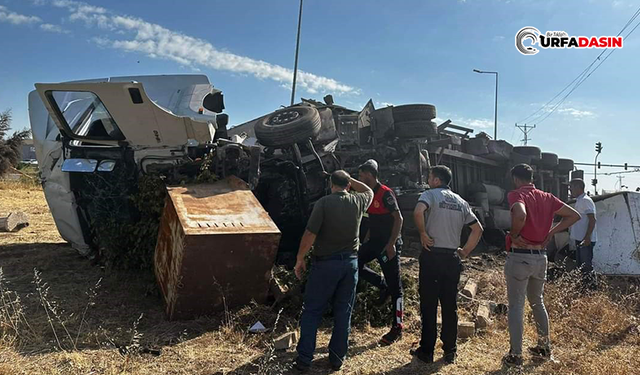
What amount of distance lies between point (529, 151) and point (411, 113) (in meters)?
6.46

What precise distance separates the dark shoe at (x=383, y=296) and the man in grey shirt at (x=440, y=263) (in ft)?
2.27

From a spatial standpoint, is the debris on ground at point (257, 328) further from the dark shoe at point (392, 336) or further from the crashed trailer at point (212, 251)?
the dark shoe at point (392, 336)

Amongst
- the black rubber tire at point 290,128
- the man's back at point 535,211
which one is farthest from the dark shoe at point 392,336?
the black rubber tire at point 290,128

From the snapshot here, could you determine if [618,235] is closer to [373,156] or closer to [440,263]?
[373,156]

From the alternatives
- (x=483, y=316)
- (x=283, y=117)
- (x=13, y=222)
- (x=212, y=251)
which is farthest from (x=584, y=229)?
(x=13, y=222)

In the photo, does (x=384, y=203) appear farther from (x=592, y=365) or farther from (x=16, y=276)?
(x=16, y=276)

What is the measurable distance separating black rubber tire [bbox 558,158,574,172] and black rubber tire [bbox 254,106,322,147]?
34.7 ft

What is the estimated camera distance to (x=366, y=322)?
4367 millimetres

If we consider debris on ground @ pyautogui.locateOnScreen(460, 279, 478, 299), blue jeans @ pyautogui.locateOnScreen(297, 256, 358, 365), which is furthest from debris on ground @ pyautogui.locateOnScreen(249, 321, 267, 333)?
debris on ground @ pyautogui.locateOnScreen(460, 279, 478, 299)

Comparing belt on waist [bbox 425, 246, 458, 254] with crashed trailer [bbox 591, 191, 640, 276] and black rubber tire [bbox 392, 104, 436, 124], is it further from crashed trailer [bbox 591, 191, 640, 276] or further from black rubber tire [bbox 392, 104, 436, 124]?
black rubber tire [bbox 392, 104, 436, 124]

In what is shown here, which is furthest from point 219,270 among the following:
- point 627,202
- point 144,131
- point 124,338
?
point 627,202

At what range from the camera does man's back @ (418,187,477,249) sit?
3625 millimetres

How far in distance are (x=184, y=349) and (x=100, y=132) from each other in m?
3.00

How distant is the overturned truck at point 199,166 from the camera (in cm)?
386
